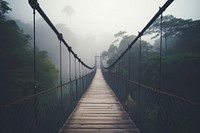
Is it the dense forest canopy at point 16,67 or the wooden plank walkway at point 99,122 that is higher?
the dense forest canopy at point 16,67

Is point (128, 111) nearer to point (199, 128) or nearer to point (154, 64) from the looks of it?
point (199, 128)

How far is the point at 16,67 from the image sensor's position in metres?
10.8

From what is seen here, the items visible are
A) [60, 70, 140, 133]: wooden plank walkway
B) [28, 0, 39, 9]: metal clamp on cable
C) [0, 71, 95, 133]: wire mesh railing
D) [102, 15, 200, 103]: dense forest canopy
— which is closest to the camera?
[0, 71, 95, 133]: wire mesh railing

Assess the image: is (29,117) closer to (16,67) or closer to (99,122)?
(99,122)

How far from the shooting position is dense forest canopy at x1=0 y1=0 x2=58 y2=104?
9.32 meters

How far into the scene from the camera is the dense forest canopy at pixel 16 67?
9.32 m

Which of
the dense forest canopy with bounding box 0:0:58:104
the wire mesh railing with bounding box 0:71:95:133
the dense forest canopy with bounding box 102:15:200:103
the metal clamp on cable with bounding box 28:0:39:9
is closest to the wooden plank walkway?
the wire mesh railing with bounding box 0:71:95:133

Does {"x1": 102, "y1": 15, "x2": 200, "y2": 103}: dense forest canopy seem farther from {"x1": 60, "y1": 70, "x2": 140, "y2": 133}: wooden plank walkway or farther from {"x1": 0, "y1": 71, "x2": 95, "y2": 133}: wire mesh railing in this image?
{"x1": 0, "y1": 71, "x2": 95, "y2": 133}: wire mesh railing

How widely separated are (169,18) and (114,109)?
87.6 ft

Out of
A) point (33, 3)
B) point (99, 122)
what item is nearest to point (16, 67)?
point (99, 122)

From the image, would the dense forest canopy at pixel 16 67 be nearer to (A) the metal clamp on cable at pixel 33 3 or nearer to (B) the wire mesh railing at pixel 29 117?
(B) the wire mesh railing at pixel 29 117

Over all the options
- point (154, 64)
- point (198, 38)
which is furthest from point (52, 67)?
point (198, 38)

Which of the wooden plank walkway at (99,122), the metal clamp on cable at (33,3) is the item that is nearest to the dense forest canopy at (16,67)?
the wooden plank walkway at (99,122)

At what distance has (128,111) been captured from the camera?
413 cm
